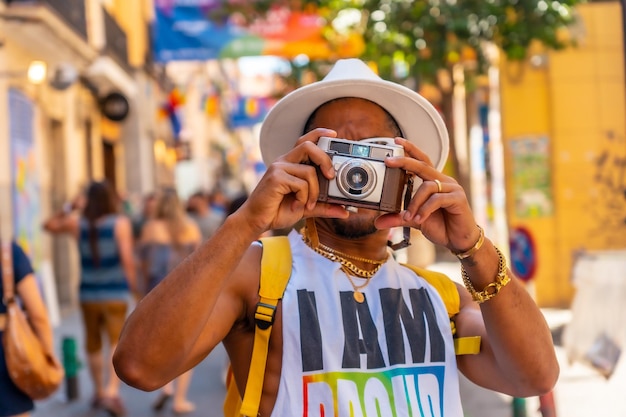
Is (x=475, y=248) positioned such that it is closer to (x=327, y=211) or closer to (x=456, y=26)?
(x=327, y=211)

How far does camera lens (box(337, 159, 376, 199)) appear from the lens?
74.7 inches

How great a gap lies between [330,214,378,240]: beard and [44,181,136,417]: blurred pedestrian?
201 inches

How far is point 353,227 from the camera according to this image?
6.92 feet

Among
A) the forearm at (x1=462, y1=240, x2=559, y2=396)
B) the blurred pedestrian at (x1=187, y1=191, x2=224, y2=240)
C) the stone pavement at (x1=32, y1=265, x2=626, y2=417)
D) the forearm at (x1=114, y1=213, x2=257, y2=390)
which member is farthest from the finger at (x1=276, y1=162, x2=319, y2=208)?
the blurred pedestrian at (x1=187, y1=191, x2=224, y2=240)

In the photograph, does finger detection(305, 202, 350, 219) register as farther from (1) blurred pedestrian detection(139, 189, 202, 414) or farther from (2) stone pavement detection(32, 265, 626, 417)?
(1) blurred pedestrian detection(139, 189, 202, 414)

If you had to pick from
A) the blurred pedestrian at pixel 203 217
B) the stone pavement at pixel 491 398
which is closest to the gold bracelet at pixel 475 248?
the stone pavement at pixel 491 398

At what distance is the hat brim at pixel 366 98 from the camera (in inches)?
85.4

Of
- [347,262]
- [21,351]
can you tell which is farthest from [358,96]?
[21,351]

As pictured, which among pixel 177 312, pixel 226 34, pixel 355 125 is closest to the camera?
pixel 177 312

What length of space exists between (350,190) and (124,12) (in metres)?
21.5

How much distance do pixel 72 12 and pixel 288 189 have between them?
1342 centimetres

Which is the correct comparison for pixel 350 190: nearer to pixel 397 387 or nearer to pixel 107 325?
pixel 397 387

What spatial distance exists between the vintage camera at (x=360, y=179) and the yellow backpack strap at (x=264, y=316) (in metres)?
0.24

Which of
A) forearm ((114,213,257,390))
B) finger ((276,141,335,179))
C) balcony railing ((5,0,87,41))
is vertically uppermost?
balcony railing ((5,0,87,41))
